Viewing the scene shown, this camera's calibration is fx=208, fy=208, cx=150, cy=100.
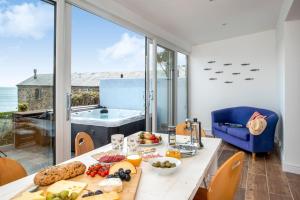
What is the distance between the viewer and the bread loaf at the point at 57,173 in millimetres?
1031

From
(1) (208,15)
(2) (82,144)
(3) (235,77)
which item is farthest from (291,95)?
(2) (82,144)

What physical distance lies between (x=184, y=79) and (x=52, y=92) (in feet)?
12.9

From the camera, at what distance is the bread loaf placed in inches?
40.6

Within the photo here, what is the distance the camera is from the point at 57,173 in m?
1.09

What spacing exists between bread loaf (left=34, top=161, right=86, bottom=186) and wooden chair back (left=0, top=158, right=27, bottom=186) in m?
0.28

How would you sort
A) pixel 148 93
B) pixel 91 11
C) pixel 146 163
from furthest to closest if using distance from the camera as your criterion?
1. pixel 148 93
2. pixel 91 11
3. pixel 146 163

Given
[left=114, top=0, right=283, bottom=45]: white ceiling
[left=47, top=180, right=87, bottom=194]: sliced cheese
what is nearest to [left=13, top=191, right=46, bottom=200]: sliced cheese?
[left=47, top=180, right=87, bottom=194]: sliced cheese

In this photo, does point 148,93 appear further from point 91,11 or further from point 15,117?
point 15,117

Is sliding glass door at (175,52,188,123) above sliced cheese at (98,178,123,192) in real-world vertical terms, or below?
above

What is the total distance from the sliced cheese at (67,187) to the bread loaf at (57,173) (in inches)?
1.9

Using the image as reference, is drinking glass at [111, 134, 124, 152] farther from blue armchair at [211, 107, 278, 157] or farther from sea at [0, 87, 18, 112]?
blue armchair at [211, 107, 278, 157]

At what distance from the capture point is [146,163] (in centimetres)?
135

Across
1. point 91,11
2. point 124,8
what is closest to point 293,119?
point 124,8

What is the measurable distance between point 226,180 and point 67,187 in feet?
2.75
